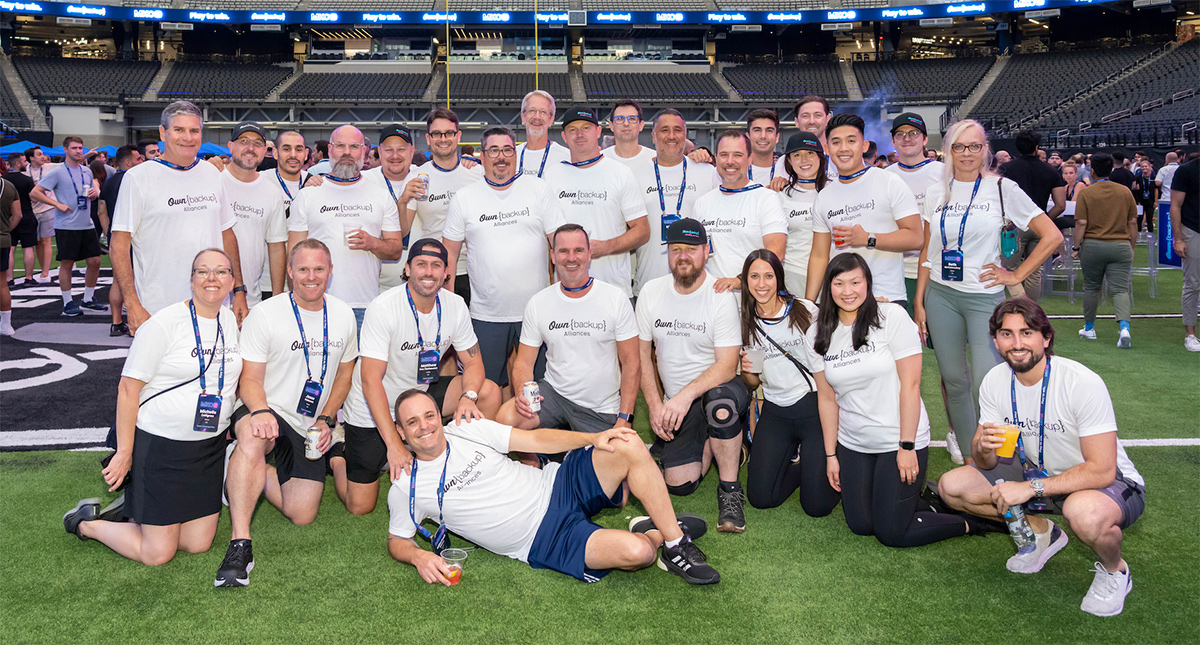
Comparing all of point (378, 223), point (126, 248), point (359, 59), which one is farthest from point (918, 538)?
point (359, 59)

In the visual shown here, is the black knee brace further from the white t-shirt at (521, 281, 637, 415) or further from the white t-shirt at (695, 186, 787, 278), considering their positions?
the white t-shirt at (695, 186, 787, 278)

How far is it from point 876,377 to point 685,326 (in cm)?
110

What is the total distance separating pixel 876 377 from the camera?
384cm

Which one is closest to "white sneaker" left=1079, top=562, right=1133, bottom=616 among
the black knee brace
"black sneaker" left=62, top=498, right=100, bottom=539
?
the black knee brace

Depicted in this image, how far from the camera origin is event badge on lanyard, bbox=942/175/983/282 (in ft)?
15.0

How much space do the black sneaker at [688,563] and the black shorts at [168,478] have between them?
225 centimetres

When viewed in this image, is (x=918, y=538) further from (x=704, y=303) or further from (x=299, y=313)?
(x=299, y=313)

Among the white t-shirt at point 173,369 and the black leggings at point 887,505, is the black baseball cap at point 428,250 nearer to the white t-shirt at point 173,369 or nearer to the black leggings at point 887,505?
the white t-shirt at point 173,369

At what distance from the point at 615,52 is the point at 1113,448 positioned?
3900 centimetres

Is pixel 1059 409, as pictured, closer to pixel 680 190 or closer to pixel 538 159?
pixel 680 190

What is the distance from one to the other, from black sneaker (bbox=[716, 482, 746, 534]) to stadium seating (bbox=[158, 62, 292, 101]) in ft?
121

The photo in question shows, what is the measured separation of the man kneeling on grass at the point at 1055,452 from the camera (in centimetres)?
321

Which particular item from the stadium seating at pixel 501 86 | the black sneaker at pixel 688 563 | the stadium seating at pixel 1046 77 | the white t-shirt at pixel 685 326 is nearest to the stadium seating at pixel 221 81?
the stadium seating at pixel 501 86

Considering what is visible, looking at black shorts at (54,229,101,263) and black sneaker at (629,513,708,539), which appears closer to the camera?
black sneaker at (629,513,708,539)
